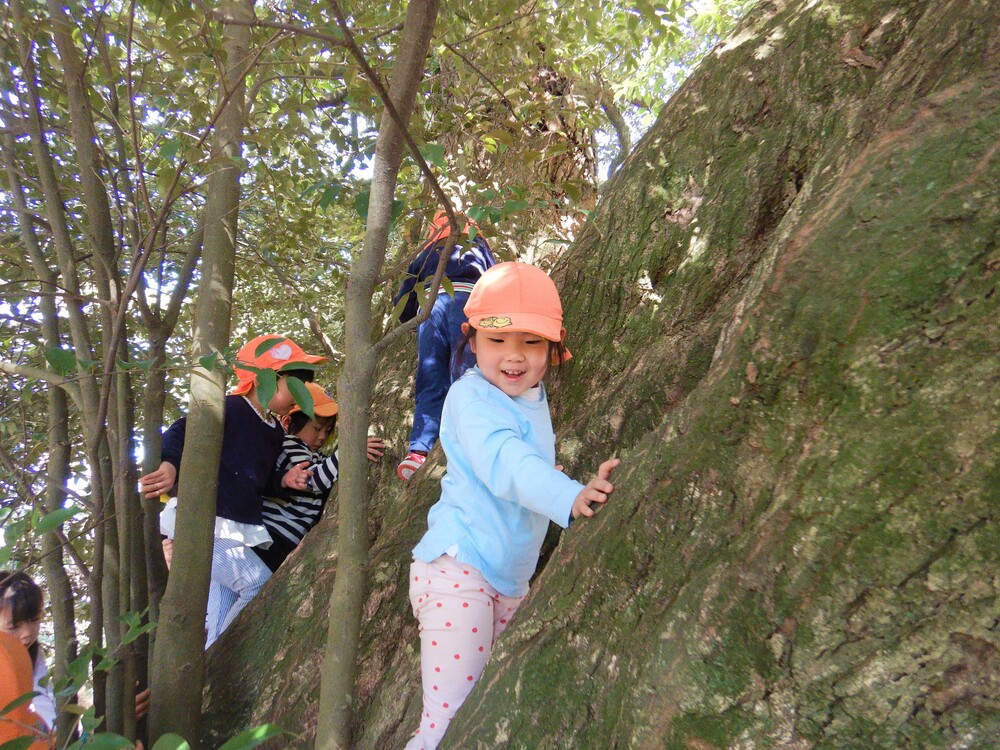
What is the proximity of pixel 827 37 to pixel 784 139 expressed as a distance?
1.30ft

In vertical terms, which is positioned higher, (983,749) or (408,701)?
(983,749)

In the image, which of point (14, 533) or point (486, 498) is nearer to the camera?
point (14, 533)

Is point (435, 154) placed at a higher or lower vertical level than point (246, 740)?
higher

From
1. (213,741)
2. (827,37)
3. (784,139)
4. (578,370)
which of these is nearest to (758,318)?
(578,370)

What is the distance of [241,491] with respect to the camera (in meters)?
3.08

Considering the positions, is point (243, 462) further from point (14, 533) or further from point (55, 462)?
point (14, 533)

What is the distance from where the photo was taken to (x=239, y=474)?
3.10 metres

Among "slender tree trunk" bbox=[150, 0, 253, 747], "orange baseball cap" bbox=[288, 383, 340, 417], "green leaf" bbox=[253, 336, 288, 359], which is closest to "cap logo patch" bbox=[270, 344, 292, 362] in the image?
"slender tree trunk" bbox=[150, 0, 253, 747]

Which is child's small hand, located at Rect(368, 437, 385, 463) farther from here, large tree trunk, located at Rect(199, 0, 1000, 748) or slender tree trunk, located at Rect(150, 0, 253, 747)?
large tree trunk, located at Rect(199, 0, 1000, 748)

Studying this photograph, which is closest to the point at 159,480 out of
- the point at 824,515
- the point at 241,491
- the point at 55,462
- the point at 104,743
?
the point at 55,462

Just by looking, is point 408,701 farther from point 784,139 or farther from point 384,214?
point 784,139

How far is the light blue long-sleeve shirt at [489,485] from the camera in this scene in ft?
6.22

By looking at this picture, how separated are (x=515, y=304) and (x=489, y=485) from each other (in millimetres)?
509

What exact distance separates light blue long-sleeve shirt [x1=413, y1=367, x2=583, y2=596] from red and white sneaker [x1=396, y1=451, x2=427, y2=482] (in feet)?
2.22
